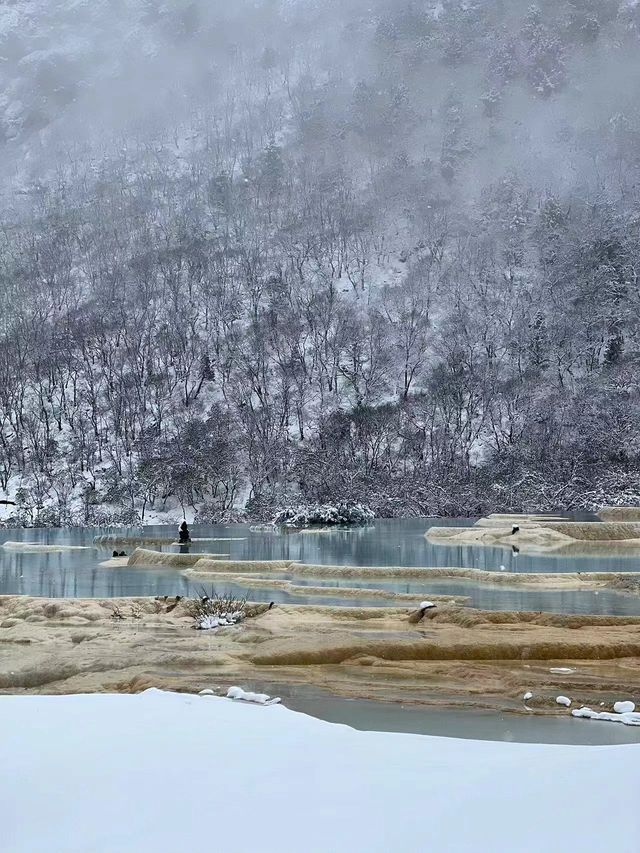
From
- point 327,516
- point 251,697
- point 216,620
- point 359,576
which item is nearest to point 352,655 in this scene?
point 251,697

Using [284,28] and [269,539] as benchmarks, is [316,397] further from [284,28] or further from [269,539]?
[284,28]

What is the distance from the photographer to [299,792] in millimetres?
4418

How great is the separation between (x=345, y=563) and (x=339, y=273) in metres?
66.3

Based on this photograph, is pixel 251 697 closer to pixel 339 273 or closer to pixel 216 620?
pixel 216 620

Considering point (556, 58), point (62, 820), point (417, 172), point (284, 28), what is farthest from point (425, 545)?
point (284, 28)

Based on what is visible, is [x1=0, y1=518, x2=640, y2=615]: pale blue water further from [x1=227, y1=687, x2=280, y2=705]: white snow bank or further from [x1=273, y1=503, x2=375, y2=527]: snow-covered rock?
[x1=227, y1=687, x2=280, y2=705]: white snow bank

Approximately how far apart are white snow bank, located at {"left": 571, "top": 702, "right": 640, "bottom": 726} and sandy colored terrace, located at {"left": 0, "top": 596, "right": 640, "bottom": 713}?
436 mm

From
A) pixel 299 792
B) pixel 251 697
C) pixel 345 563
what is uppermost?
pixel 299 792

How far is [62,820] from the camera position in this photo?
13.5ft

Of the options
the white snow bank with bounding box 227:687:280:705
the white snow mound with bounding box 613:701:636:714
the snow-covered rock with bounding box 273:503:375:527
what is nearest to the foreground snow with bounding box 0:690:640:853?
→ the white snow bank with bounding box 227:687:280:705

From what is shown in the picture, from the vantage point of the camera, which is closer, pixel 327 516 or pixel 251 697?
pixel 251 697

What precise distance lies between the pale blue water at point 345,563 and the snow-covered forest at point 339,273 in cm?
2208

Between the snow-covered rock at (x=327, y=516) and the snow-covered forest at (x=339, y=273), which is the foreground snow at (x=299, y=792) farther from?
the snow-covered forest at (x=339, y=273)

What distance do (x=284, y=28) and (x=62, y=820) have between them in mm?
169247
